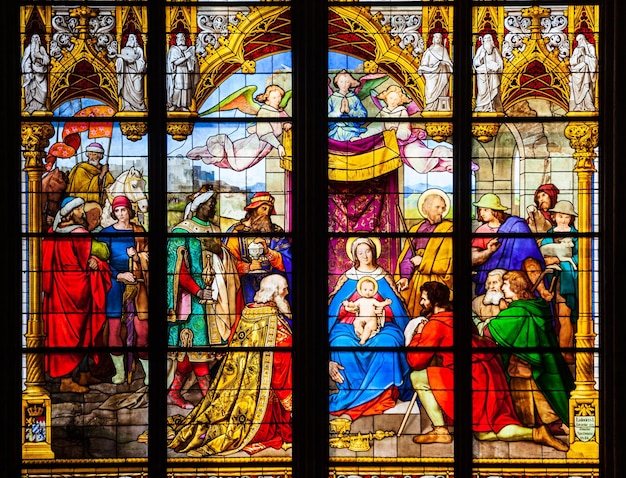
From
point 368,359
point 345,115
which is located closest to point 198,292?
point 368,359

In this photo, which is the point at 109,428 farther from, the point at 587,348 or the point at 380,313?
the point at 587,348

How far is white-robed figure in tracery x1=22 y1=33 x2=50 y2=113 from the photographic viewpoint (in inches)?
295

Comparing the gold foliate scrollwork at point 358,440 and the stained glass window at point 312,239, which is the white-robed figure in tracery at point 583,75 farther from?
the gold foliate scrollwork at point 358,440

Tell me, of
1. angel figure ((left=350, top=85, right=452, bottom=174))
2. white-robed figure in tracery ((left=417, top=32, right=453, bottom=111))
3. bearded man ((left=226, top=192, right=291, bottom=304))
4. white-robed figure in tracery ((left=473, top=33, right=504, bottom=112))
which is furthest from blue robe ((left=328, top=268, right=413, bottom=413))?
white-robed figure in tracery ((left=473, top=33, right=504, bottom=112))

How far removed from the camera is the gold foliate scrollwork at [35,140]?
7.47 m

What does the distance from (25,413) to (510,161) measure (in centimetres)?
438

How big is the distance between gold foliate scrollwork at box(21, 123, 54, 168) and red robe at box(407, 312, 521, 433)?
11.0 feet

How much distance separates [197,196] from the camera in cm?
746

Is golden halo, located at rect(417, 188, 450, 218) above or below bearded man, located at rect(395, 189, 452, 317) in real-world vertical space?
above

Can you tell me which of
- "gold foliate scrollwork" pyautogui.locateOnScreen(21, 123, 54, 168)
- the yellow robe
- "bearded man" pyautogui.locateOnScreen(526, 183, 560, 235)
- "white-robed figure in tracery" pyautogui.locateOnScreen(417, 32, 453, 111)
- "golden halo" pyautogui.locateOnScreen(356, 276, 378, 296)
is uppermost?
"white-robed figure in tracery" pyautogui.locateOnScreen(417, 32, 453, 111)

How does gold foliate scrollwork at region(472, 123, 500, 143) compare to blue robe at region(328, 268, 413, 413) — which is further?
gold foliate scrollwork at region(472, 123, 500, 143)

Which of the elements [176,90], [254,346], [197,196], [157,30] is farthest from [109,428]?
[157,30]

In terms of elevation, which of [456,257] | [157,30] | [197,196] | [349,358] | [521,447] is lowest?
[521,447]

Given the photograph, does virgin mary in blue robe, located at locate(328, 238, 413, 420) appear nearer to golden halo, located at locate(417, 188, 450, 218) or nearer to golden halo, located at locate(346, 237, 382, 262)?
golden halo, located at locate(346, 237, 382, 262)
